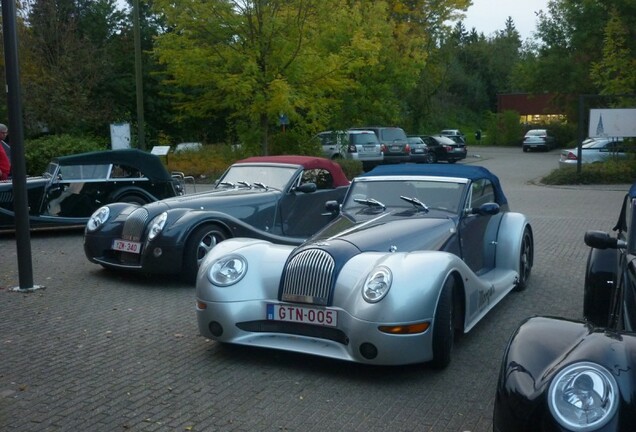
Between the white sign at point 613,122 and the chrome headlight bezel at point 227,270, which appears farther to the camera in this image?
the white sign at point 613,122

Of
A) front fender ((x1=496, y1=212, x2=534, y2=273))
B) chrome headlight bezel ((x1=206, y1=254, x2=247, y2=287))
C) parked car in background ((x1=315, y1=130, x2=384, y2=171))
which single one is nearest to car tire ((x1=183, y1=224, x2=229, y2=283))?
chrome headlight bezel ((x1=206, y1=254, x2=247, y2=287))

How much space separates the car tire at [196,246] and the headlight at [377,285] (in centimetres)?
364

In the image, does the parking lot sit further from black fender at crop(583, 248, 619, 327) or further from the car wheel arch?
black fender at crop(583, 248, 619, 327)

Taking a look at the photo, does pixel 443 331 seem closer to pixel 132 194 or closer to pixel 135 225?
pixel 135 225

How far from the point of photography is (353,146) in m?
29.7

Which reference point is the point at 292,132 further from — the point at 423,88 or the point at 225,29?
the point at 423,88

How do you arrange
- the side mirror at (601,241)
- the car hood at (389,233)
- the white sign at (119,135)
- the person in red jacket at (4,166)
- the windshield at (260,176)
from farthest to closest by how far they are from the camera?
1. the white sign at (119,135)
2. the person in red jacket at (4,166)
3. the windshield at (260,176)
4. the car hood at (389,233)
5. the side mirror at (601,241)

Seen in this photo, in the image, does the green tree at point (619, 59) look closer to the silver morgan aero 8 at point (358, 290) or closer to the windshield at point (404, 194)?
the windshield at point (404, 194)

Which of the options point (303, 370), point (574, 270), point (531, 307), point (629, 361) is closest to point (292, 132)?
point (574, 270)

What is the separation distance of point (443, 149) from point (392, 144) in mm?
9112

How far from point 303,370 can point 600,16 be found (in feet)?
133

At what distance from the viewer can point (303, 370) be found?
584cm

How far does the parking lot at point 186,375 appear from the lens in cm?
486

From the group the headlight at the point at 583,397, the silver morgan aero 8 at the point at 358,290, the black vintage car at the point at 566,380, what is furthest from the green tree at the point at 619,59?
the headlight at the point at 583,397
